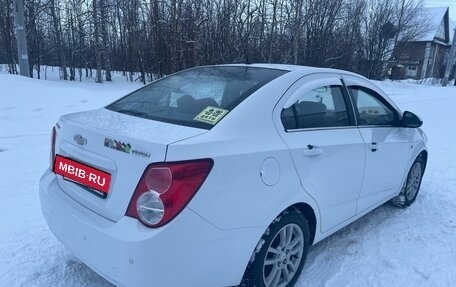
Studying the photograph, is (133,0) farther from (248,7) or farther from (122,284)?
(122,284)

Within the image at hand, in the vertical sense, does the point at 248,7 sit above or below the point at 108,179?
above

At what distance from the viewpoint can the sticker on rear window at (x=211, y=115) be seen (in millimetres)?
2248

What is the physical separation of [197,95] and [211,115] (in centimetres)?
48

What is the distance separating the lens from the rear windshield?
7.79ft

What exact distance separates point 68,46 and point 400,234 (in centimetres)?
2150

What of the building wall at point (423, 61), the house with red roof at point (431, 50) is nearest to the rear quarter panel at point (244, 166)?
the house with red roof at point (431, 50)

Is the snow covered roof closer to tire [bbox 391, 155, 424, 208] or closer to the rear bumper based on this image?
tire [bbox 391, 155, 424, 208]

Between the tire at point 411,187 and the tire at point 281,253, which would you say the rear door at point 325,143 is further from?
the tire at point 411,187

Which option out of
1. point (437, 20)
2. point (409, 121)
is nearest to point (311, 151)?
point (409, 121)

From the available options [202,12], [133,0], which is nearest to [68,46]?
[133,0]

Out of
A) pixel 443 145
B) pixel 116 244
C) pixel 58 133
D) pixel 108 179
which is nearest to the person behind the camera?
pixel 116 244

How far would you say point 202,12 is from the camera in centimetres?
1722

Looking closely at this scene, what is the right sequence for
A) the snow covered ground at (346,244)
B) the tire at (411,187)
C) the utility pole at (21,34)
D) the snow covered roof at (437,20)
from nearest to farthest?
the snow covered ground at (346,244), the tire at (411,187), the utility pole at (21,34), the snow covered roof at (437,20)

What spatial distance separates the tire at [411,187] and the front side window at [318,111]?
5.40 feet
